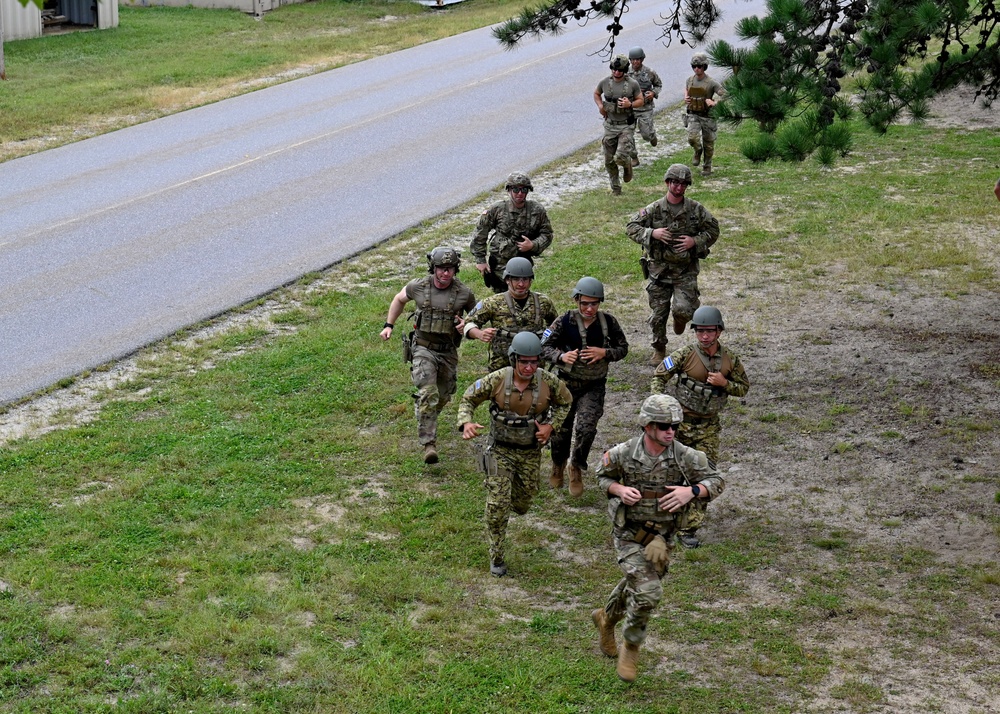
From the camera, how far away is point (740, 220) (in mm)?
17719

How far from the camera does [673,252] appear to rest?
12.1m

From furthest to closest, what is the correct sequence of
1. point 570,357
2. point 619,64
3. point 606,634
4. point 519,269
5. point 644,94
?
1. point 644,94
2. point 619,64
3. point 519,269
4. point 570,357
5. point 606,634

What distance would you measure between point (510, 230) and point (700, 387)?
3486 millimetres

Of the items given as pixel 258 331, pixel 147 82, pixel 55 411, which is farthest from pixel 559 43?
pixel 55 411

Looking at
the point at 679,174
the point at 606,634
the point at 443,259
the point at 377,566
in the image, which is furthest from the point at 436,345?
the point at 606,634

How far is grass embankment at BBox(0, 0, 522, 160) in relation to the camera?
23172 mm

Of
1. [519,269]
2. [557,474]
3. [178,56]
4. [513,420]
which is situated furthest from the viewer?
[178,56]

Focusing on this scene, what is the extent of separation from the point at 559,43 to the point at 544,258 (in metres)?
16.6

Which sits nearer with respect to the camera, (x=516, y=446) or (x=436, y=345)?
(x=516, y=446)

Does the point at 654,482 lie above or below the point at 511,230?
below

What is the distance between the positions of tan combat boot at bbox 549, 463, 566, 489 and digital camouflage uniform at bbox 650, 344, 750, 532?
1239 millimetres

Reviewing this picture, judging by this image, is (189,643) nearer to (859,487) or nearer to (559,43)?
(859,487)

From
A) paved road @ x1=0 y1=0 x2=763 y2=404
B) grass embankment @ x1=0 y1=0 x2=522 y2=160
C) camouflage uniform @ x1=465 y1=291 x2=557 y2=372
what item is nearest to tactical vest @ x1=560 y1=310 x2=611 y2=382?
camouflage uniform @ x1=465 y1=291 x2=557 y2=372

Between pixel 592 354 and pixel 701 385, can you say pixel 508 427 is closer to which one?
pixel 592 354
